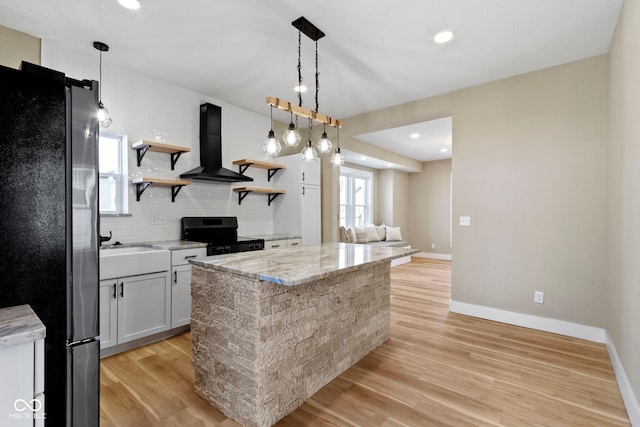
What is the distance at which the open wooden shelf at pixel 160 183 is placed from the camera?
10.4 ft

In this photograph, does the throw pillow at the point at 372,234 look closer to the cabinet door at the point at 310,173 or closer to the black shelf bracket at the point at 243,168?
the cabinet door at the point at 310,173

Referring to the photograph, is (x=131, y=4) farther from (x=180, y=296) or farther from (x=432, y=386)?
(x=432, y=386)

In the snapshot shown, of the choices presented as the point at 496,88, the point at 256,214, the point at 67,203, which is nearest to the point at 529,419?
the point at 67,203

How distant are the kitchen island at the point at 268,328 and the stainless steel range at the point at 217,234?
1.19 metres

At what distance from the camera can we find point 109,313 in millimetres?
2596

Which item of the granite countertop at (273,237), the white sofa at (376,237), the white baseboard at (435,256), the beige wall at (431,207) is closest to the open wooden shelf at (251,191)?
the granite countertop at (273,237)

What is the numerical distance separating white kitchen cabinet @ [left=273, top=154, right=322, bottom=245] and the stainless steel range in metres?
0.79

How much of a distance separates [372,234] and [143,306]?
547cm

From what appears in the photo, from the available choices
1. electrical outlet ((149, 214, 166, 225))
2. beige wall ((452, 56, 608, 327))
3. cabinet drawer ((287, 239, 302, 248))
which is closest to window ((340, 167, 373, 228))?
cabinet drawer ((287, 239, 302, 248))

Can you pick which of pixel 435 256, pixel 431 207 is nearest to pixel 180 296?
pixel 435 256

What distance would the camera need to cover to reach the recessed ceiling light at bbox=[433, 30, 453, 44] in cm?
259

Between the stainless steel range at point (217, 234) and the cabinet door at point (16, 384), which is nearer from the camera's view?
the cabinet door at point (16, 384)

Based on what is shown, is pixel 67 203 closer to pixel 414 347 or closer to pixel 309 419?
pixel 309 419

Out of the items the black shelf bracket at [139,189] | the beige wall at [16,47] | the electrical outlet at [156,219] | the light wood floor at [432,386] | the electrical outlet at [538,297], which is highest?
the beige wall at [16,47]
